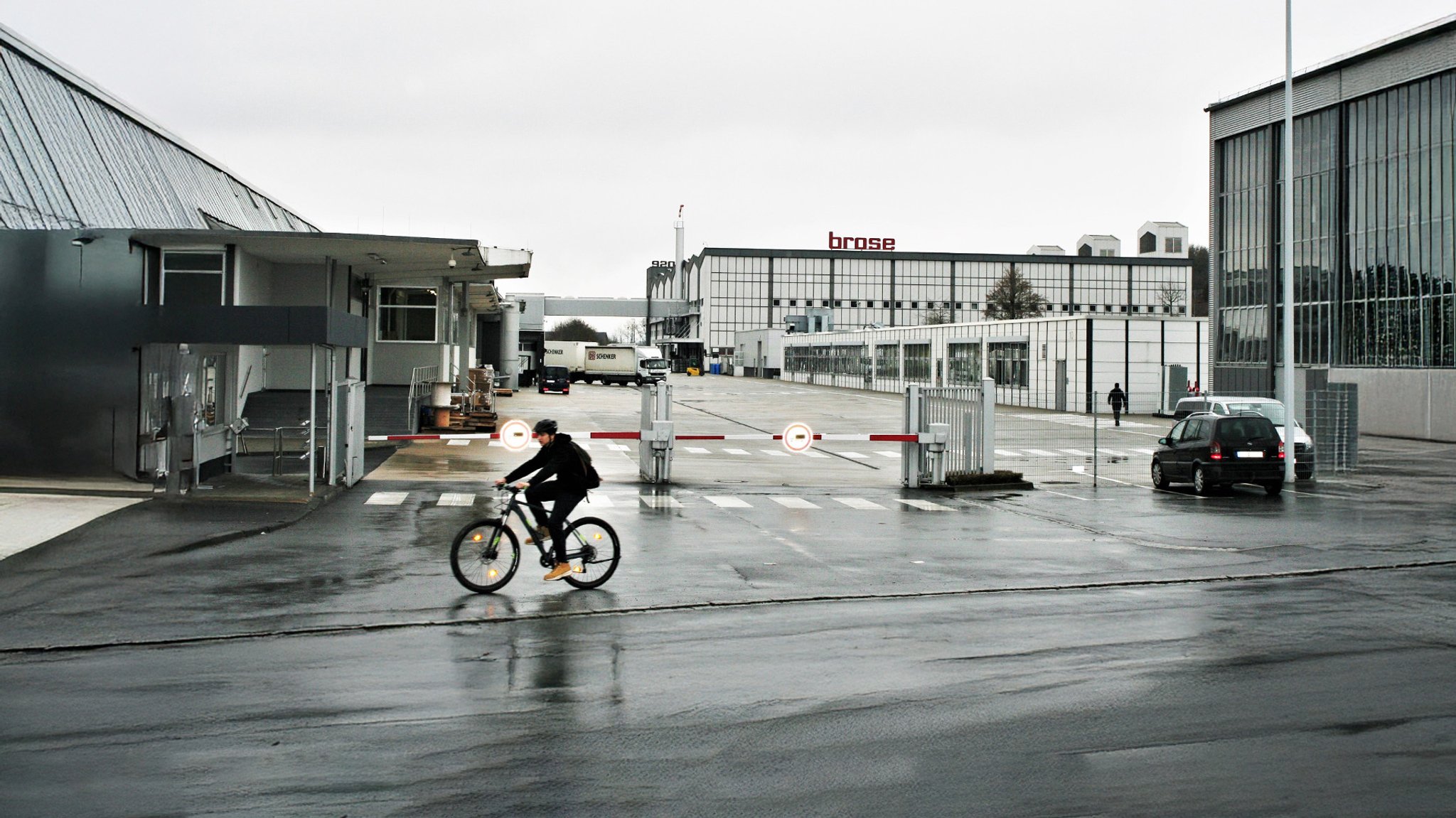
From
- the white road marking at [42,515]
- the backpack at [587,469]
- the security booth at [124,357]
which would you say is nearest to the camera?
the backpack at [587,469]

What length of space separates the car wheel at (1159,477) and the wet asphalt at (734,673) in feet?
24.5

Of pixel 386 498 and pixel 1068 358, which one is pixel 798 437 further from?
pixel 1068 358

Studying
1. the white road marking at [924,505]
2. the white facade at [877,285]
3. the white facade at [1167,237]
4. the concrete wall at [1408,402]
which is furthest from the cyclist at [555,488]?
the white facade at [1167,237]

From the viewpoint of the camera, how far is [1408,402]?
49.2 meters

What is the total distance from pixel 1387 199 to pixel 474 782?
5394 centimetres

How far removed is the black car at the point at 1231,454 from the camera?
80.2ft

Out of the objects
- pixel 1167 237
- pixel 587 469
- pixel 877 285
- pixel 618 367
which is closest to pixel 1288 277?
pixel 587 469

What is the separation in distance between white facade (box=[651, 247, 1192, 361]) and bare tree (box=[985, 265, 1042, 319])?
15691mm

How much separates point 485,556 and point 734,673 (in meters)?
4.17

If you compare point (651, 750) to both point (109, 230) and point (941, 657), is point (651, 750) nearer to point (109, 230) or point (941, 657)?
point (941, 657)

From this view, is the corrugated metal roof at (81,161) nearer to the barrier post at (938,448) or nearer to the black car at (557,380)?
the barrier post at (938,448)

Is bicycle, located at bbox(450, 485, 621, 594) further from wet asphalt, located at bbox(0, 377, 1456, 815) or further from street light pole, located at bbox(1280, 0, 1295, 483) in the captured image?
street light pole, located at bbox(1280, 0, 1295, 483)

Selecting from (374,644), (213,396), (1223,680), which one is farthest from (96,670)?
(213,396)

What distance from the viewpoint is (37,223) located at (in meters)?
28.0
